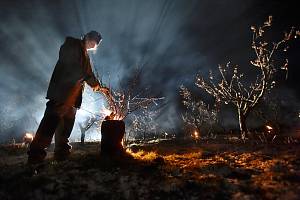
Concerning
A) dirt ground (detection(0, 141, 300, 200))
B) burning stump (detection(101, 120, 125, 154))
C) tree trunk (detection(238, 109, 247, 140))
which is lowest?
dirt ground (detection(0, 141, 300, 200))

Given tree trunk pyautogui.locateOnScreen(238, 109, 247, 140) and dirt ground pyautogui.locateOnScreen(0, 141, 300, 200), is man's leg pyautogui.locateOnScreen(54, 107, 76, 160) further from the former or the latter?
tree trunk pyautogui.locateOnScreen(238, 109, 247, 140)

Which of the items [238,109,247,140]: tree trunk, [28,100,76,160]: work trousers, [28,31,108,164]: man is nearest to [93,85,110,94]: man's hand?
[28,31,108,164]: man

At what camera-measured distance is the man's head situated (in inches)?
285

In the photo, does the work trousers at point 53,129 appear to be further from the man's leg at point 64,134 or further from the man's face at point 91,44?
the man's face at point 91,44

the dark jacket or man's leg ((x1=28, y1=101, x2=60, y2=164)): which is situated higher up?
the dark jacket

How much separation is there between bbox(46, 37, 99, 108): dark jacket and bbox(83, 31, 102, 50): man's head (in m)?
0.21

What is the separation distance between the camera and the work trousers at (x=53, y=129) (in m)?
6.31

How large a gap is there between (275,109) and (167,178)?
5106 cm

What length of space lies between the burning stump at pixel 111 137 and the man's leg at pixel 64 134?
880mm

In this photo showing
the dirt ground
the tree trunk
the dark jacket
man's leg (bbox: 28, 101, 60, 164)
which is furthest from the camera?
the tree trunk

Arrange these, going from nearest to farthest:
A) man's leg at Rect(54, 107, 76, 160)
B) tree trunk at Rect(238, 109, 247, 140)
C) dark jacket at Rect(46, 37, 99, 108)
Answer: dark jacket at Rect(46, 37, 99, 108), man's leg at Rect(54, 107, 76, 160), tree trunk at Rect(238, 109, 247, 140)

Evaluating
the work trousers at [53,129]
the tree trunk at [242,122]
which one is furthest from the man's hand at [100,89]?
the tree trunk at [242,122]

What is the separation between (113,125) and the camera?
24.2 ft

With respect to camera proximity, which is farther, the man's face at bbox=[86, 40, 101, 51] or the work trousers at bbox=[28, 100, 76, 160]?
the man's face at bbox=[86, 40, 101, 51]
